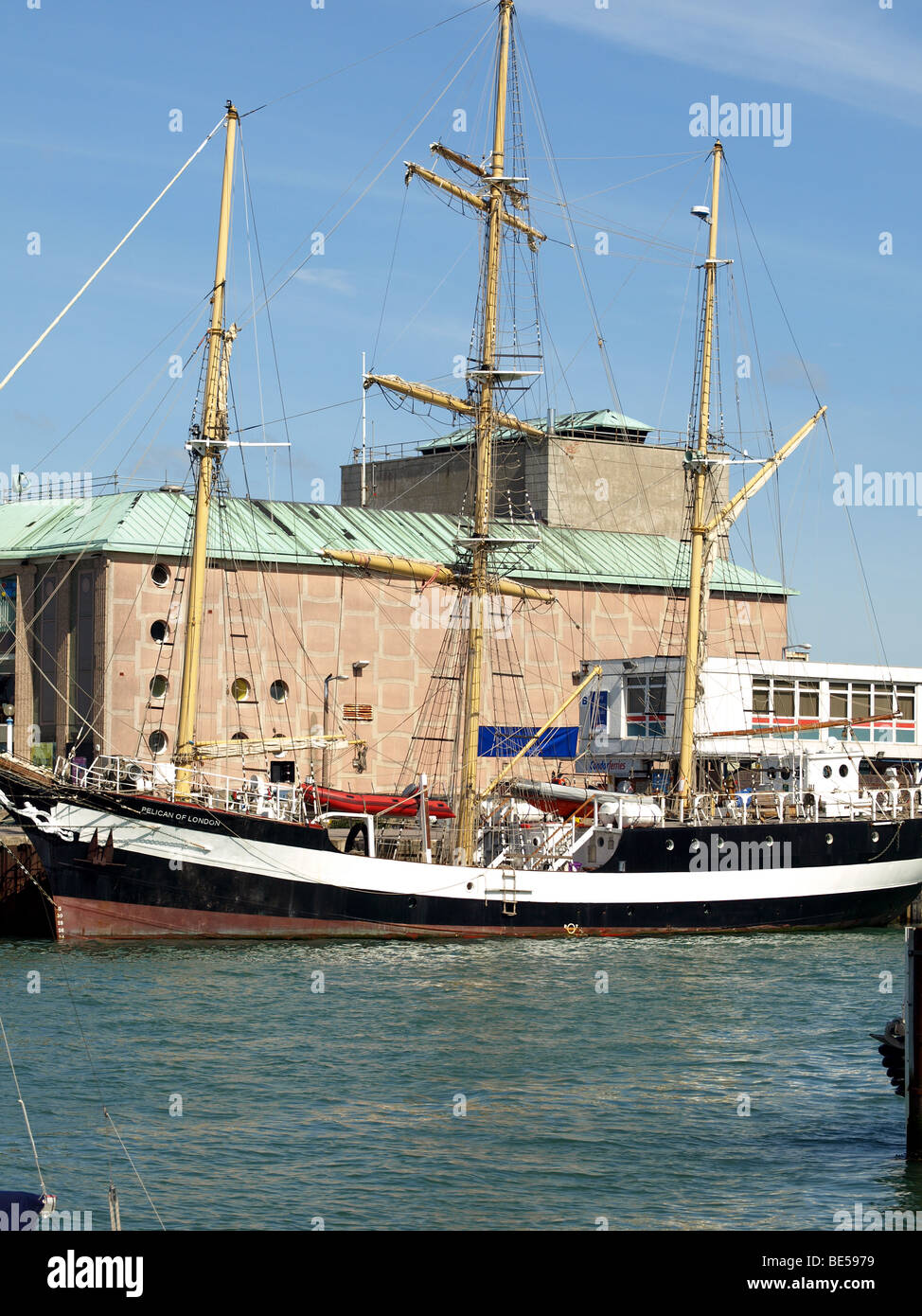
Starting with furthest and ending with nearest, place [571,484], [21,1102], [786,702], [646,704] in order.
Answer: [571,484]
[786,702]
[646,704]
[21,1102]

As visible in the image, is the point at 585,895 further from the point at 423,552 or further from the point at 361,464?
the point at 361,464

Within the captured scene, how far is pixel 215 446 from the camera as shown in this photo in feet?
156

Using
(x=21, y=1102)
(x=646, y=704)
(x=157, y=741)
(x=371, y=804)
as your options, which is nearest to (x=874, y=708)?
(x=646, y=704)

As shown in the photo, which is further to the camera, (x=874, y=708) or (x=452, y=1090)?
(x=874, y=708)

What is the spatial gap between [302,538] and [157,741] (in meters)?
11.4

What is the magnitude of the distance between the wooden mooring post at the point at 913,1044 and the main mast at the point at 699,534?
28.5 meters

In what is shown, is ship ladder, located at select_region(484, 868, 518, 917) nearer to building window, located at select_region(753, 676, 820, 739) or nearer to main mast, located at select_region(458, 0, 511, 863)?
main mast, located at select_region(458, 0, 511, 863)

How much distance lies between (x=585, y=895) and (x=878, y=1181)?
25.9 metres

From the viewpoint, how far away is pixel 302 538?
7231cm

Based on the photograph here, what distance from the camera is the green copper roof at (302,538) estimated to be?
6806 centimetres

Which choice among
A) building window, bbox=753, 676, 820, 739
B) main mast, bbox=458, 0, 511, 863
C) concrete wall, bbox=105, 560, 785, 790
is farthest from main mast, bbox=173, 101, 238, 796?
building window, bbox=753, 676, 820, 739

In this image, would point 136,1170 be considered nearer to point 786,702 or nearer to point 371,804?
point 371,804

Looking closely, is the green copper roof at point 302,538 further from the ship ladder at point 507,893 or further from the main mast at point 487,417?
the ship ladder at point 507,893

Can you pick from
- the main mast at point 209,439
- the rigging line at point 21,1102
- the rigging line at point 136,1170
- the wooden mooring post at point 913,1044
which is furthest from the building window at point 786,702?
the rigging line at point 136,1170
